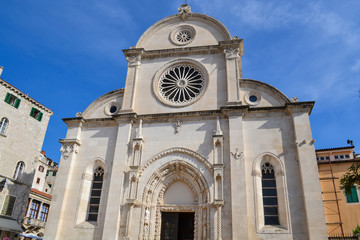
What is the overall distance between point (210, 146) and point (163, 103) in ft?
14.5

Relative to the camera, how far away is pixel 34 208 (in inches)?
1304

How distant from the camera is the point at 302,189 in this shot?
49.5 feet

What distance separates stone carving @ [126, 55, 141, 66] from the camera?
21019mm

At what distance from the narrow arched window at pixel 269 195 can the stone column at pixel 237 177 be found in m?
1.23

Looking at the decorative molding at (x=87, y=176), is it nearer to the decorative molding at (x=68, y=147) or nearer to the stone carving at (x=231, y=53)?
the decorative molding at (x=68, y=147)

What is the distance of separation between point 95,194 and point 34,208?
19241 mm

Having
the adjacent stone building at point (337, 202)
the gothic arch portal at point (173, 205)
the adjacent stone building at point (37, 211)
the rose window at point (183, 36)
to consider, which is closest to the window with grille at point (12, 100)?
the adjacent stone building at point (37, 211)

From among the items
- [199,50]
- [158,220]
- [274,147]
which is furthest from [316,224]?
[199,50]

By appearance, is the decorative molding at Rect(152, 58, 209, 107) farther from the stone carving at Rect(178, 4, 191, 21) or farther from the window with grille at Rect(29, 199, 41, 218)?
the window with grille at Rect(29, 199, 41, 218)

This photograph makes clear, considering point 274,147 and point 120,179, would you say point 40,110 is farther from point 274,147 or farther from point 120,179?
point 274,147

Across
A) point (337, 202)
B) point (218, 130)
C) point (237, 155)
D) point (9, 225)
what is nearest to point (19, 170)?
point (9, 225)

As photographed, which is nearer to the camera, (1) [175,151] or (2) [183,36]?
(1) [175,151]

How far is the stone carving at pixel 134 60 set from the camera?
69.0 feet

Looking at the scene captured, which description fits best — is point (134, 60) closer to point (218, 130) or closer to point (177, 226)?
point (218, 130)
